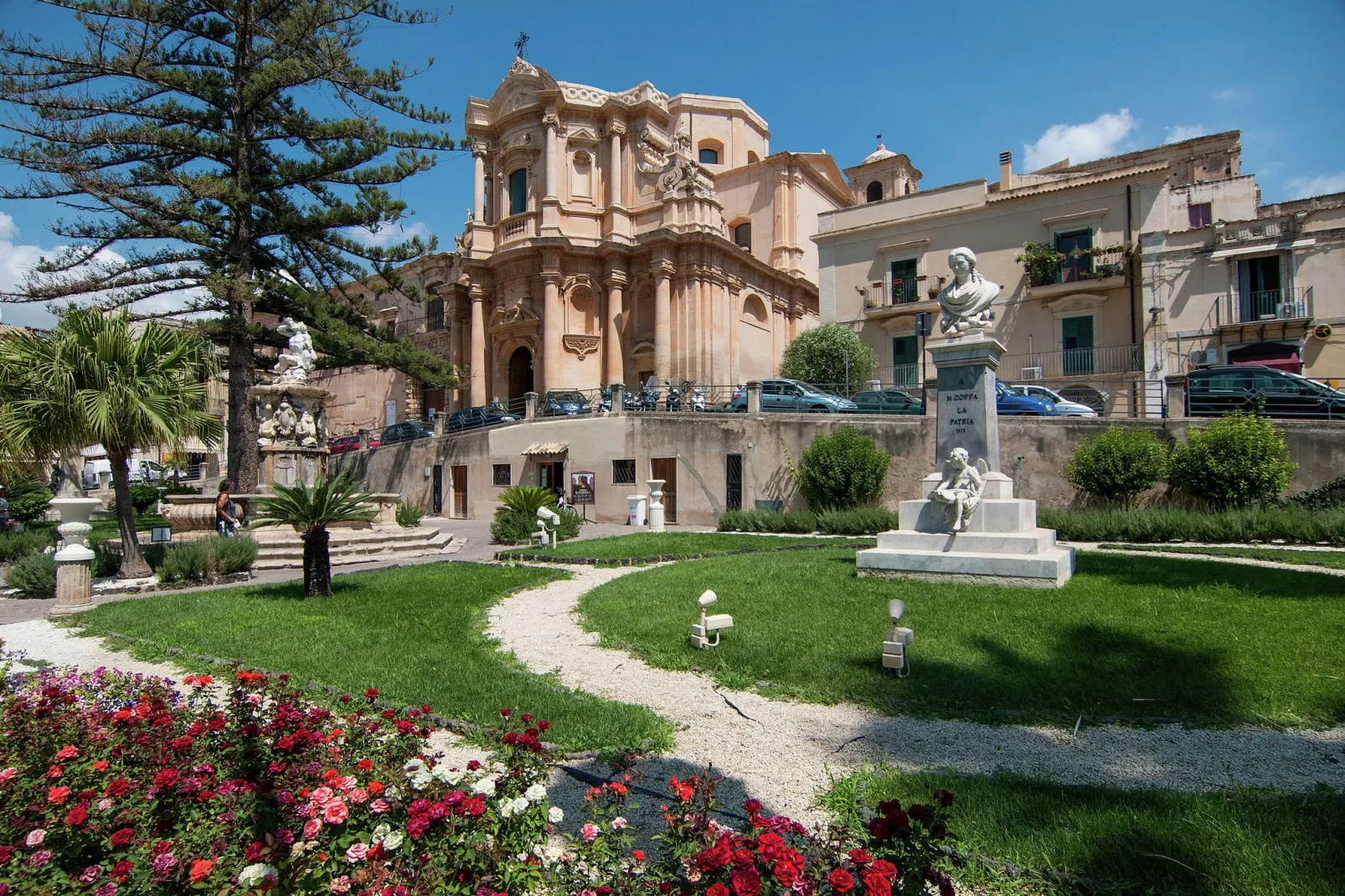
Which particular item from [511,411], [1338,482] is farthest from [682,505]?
[1338,482]

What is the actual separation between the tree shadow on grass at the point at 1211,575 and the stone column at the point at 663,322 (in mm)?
22611

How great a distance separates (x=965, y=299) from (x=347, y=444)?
1278 inches

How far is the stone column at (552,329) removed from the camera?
1272 inches

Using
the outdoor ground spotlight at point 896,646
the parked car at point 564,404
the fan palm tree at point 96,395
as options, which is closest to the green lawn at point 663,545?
the fan palm tree at point 96,395

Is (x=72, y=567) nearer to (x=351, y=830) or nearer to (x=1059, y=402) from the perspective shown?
(x=351, y=830)

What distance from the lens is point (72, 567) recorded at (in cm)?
986

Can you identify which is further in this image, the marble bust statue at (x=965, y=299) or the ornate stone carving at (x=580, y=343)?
the ornate stone carving at (x=580, y=343)

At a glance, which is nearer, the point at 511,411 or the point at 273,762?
the point at 273,762

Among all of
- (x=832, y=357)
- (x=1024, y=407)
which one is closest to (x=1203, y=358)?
(x=1024, y=407)

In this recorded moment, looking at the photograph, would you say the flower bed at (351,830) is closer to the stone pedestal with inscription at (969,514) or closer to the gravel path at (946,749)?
the gravel path at (946,749)

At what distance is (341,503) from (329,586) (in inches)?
52.3

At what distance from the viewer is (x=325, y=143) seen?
22.2 meters

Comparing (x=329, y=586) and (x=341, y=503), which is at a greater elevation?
(x=341, y=503)

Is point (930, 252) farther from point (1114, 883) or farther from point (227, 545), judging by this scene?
point (1114, 883)
